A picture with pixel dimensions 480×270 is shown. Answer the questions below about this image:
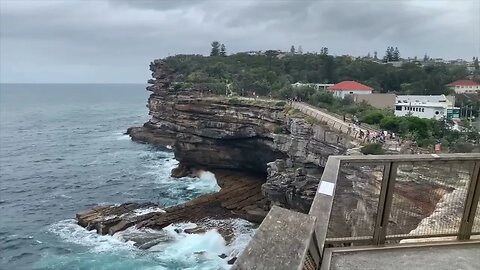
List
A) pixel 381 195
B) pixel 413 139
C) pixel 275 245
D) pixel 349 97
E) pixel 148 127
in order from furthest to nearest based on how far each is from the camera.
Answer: pixel 148 127 < pixel 349 97 < pixel 413 139 < pixel 381 195 < pixel 275 245

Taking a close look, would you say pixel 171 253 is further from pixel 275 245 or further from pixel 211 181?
A: pixel 275 245

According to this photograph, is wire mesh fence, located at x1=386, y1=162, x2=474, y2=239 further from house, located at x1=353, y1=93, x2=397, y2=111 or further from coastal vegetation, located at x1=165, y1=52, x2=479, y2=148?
house, located at x1=353, y1=93, x2=397, y2=111

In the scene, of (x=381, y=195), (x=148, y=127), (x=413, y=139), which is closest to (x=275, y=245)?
(x=381, y=195)

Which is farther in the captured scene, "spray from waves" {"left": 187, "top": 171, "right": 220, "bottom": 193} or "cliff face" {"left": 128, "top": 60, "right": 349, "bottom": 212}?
"spray from waves" {"left": 187, "top": 171, "right": 220, "bottom": 193}

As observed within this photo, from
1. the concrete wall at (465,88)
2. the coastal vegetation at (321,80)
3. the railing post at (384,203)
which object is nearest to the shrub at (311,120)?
the coastal vegetation at (321,80)

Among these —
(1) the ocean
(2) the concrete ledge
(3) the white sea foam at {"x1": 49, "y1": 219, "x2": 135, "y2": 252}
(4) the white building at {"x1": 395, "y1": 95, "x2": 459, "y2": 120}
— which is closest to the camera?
(2) the concrete ledge

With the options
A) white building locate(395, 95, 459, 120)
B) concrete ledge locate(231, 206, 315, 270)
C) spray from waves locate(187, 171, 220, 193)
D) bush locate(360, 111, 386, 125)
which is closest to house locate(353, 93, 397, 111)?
white building locate(395, 95, 459, 120)
